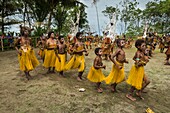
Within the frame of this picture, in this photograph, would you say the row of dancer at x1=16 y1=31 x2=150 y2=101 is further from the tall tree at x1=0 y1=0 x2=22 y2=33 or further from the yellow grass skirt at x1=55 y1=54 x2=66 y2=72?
the tall tree at x1=0 y1=0 x2=22 y2=33

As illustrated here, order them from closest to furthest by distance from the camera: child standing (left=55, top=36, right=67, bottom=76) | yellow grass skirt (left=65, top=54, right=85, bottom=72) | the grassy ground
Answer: the grassy ground < yellow grass skirt (left=65, top=54, right=85, bottom=72) < child standing (left=55, top=36, right=67, bottom=76)

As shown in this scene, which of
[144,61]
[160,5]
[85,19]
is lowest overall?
[144,61]

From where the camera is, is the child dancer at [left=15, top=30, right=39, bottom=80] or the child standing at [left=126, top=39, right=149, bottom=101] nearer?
the child standing at [left=126, top=39, right=149, bottom=101]

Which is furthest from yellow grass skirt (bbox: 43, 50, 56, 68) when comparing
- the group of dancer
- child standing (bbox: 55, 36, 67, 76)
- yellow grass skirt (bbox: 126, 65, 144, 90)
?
yellow grass skirt (bbox: 126, 65, 144, 90)

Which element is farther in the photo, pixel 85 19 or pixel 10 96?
pixel 85 19

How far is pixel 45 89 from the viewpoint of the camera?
18.2 feet

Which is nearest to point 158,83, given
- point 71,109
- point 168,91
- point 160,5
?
point 168,91

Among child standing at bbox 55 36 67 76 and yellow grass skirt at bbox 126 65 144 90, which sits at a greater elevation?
child standing at bbox 55 36 67 76

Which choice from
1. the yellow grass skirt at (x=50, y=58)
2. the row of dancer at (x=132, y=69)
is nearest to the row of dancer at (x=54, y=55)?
the yellow grass skirt at (x=50, y=58)

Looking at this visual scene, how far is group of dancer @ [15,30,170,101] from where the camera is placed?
5.09 meters

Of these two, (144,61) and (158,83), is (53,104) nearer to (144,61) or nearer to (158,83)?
(144,61)

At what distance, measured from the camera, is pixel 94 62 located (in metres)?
5.52

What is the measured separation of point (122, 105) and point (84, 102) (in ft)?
2.89

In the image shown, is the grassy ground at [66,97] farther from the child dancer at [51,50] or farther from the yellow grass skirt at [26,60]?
the child dancer at [51,50]
